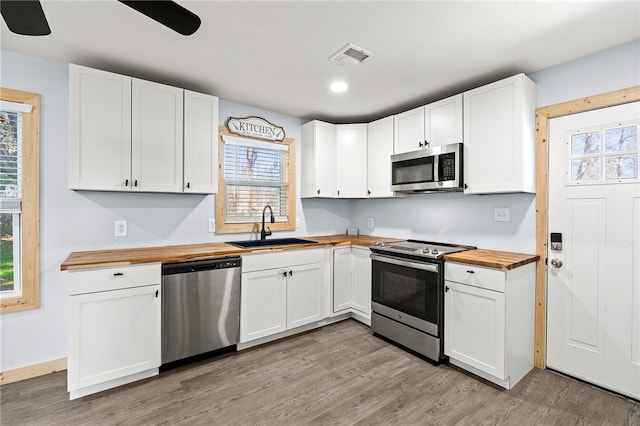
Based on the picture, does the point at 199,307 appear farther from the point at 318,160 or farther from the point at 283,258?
the point at 318,160

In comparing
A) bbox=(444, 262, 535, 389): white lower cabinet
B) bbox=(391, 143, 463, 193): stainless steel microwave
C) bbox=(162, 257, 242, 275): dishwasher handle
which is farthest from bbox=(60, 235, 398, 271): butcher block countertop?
bbox=(444, 262, 535, 389): white lower cabinet

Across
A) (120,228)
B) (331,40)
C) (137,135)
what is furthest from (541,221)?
(120,228)

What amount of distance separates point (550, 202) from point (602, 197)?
31 cm

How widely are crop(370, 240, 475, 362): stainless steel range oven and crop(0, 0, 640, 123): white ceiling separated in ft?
5.17

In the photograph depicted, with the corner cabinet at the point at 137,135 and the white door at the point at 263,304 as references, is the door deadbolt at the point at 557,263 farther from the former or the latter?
the corner cabinet at the point at 137,135

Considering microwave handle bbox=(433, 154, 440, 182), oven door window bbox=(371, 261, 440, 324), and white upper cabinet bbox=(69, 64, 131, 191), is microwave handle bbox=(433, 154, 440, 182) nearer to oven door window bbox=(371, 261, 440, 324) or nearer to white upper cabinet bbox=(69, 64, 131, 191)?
oven door window bbox=(371, 261, 440, 324)

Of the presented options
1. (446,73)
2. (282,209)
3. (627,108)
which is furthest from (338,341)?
(627,108)

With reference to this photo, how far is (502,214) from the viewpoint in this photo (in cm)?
274

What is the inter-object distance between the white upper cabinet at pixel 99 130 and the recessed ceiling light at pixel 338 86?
1728 millimetres

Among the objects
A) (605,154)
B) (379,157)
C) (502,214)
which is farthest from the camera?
(379,157)

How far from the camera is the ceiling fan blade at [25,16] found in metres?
1.25

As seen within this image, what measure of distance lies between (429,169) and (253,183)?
1.92 metres

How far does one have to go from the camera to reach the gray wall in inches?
89.6

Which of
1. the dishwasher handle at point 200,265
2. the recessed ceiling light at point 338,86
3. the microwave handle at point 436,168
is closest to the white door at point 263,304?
the dishwasher handle at point 200,265
